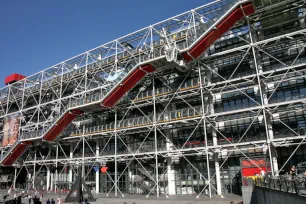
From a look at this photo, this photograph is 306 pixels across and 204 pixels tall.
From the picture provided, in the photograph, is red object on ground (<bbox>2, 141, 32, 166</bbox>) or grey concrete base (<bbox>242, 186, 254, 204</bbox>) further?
red object on ground (<bbox>2, 141, 32, 166</bbox>)

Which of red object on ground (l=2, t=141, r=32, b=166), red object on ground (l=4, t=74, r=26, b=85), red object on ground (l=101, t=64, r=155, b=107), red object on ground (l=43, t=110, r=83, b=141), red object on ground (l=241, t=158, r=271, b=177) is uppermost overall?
red object on ground (l=4, t=74, r=26, b=85)

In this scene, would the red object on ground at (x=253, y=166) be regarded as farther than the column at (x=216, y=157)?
No

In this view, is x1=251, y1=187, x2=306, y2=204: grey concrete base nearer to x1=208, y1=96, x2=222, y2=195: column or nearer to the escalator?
x1=208, y1=96, x2=222, y2=195: column

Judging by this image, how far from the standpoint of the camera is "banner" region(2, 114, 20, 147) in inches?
1403

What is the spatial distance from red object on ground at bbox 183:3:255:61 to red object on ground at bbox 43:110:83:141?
13.4 meters

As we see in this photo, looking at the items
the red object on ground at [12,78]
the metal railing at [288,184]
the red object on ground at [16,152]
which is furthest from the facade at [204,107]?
the red object on ground at [12,78]

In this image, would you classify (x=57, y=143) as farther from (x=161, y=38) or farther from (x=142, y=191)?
(x=161, y=38)

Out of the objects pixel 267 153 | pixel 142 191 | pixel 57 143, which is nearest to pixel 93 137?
pixel 57 143

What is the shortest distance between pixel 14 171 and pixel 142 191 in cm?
2275

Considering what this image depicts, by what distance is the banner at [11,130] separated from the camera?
3562cm

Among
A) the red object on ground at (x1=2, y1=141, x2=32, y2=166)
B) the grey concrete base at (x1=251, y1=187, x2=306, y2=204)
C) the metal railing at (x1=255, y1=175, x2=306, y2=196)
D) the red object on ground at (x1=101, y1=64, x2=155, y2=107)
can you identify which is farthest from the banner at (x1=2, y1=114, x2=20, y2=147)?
the metal railing at (x1=255, y1=175, x2=306, y2=196)

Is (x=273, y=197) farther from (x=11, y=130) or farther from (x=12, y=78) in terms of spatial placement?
(x=12, y=78)

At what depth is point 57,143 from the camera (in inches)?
1257

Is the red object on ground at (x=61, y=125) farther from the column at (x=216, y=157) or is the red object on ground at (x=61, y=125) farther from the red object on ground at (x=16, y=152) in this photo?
the column at (x=216, y=157)
